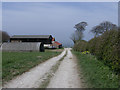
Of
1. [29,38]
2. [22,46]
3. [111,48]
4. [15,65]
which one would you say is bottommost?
[15,65]

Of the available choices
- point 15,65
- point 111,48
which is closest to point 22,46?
point 15,65

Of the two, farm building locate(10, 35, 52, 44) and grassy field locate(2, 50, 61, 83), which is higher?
farm building locate(10, 35, 52, 44)

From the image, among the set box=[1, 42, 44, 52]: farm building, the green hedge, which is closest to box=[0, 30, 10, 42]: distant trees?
box=[1, 42, 44, 52]: farm building

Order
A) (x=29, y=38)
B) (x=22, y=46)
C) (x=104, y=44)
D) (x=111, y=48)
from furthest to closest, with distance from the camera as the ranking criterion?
(x=29, y=38), (x=22, y=46), (x=104, y=44), (x=111, y=48)

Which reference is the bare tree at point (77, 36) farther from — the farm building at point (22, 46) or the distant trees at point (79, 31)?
the farm building at point (22, 46)

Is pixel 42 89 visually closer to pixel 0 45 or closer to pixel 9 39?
pixel 0 45

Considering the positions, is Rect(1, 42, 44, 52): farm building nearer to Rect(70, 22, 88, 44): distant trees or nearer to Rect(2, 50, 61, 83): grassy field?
Rect(2, 50, 61, 83): grassy field

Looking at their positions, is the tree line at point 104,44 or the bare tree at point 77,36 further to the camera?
the bare tree at point 77,36

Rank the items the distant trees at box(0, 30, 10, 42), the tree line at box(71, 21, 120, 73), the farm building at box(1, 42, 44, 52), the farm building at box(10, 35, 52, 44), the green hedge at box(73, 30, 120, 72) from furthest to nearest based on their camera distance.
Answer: the farm building at box(10, 35, 52, 44), the distant trees at box(0, 30, 10, 42), the farm building at box(1, 42, 44, 52), the tree line at box(71, 21, 120, 73), the green hedge at box(73, 30, 120, 72)

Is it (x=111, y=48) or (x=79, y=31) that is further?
(x=79, y=31)

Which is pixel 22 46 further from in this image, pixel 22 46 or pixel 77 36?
pixel 77 36

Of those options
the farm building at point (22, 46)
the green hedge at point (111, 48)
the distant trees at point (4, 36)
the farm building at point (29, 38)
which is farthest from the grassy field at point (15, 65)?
the farm building at point (29, 38)

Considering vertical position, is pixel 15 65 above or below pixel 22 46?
below

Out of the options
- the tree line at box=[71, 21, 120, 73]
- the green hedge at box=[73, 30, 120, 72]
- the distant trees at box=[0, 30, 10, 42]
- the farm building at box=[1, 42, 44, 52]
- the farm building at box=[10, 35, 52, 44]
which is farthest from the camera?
the farm building at box=[10, 35, 52, 44]
